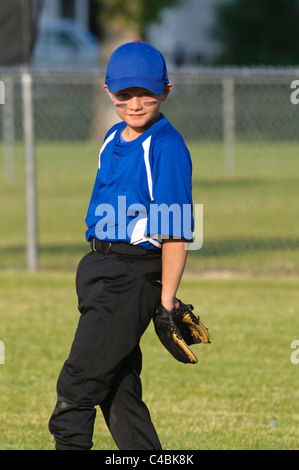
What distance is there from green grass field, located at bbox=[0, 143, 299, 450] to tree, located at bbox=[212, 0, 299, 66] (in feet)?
82.5

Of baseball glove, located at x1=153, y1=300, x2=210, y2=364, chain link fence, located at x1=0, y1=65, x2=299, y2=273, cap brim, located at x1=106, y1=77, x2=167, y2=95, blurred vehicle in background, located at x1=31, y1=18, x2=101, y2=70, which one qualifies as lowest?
baseball glove, located at x1=153, y1=300, x2=210, y2=364

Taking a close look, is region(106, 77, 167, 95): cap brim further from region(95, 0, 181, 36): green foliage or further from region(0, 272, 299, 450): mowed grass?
region(95, 0, 181, 36): green foliage

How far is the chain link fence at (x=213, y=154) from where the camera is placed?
34.5ft

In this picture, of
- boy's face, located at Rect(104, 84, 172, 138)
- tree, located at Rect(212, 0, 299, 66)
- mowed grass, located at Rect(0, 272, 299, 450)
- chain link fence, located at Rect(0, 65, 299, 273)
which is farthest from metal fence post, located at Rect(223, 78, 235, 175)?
tree, located at Rect(212, 0, 299, 66)

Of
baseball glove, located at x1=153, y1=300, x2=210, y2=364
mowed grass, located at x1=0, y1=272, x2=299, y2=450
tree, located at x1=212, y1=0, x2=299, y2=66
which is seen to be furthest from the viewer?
tree, located at x1=212, y1=0, x2=299, y2=66

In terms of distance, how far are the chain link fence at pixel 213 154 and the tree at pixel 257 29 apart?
7.01m

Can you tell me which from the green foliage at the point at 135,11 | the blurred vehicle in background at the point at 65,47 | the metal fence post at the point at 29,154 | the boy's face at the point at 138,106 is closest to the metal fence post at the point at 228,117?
the green foliage at the point at 135,11

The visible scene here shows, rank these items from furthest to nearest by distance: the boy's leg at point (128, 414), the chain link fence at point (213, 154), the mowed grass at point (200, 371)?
the chain link fence at point (213, 154) → the mowed grass at point (200, 371) → the boy's leg at point (128, 414)

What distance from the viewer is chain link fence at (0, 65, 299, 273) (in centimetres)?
1051

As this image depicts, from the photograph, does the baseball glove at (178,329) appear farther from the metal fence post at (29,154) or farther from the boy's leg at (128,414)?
the metal fence post at (29,154)

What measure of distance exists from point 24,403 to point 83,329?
75.1 inches

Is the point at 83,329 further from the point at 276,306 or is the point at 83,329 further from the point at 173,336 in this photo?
the point at 276,306

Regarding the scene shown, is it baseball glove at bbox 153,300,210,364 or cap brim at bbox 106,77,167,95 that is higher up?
cap brim at bbox 106,77,167,95

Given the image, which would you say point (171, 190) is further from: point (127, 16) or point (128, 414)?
point (127, 16)
